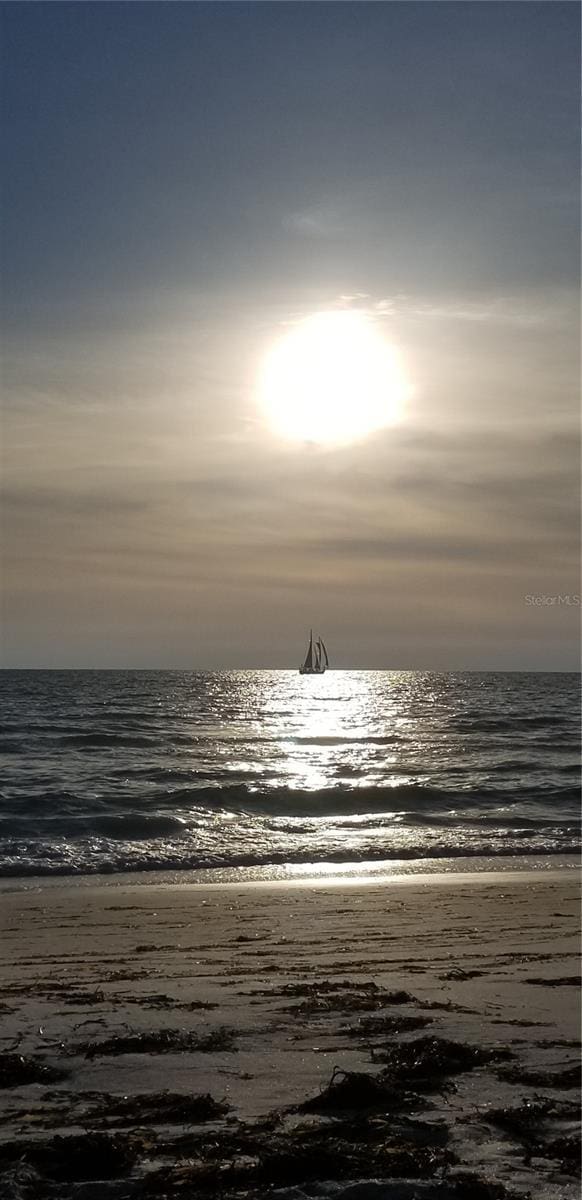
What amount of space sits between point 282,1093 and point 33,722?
46566mm

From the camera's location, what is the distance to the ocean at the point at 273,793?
19422 mm

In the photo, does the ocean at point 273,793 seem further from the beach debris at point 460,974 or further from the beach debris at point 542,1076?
the beach debris at point 542,1076

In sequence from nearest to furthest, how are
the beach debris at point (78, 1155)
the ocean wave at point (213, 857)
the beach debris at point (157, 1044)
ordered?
the beach debris at point (78, 1155), the beach debris at point (157, 1044), the ocean wave at point (213, 857)

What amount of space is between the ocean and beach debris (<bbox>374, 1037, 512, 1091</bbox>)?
37.1 ft

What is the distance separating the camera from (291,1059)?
5.98m

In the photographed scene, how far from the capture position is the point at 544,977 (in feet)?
27.1

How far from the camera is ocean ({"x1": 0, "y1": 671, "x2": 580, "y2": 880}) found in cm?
1942

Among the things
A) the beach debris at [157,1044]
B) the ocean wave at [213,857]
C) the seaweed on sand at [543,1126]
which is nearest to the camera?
the seaweed on sand at [543,1126]

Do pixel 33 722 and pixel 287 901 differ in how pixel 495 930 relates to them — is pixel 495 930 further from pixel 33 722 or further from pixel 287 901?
pixel 33 722

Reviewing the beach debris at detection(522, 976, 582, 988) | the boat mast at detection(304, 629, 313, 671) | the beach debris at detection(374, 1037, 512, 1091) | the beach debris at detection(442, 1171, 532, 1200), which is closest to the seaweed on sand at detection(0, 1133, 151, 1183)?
the beach debris at detection(442, 1171, 532, 1200)

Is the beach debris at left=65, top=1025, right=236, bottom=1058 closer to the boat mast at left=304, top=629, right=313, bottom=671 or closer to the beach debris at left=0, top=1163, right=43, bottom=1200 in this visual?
the beach debris at left=0, top=1163, right=43, bottom=1200

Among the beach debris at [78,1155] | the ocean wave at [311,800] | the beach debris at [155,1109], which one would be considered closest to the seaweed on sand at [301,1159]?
the beach debris at [78,1155]

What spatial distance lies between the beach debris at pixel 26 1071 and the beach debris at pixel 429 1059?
1913 mm

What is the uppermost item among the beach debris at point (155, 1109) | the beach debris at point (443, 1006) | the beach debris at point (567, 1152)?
the beach debris at point (567, 1152)
